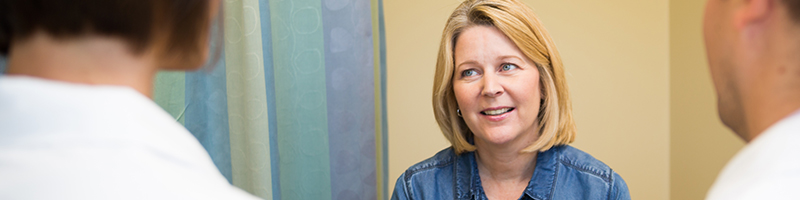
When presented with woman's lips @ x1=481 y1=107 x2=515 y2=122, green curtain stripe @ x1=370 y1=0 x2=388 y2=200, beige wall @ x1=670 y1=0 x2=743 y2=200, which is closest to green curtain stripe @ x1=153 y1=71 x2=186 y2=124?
green curtain stripe @ x1=370 y1=0 x2=388 y2=200

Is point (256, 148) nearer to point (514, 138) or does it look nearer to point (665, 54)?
point (514, 138)

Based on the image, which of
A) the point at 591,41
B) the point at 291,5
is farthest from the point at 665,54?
the point at 291,5

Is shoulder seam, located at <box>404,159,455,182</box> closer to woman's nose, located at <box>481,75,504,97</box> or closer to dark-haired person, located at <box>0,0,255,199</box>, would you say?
woman's nose, located at <box>481,75,504,97</box>

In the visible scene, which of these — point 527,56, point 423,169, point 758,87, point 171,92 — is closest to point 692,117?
point 527,56

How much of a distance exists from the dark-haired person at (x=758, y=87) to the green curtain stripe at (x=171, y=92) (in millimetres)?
1098

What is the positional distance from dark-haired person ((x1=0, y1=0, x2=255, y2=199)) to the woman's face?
2.71 ft

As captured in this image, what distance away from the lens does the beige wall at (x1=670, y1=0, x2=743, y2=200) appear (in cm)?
168

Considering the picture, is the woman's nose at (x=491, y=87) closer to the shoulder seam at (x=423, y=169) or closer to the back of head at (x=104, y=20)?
the shoulder seam at (x=423, y=169)

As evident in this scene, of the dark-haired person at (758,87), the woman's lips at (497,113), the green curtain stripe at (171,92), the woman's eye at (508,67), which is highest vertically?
the dark-haired person at (758,87)

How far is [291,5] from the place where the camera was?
1.30 m

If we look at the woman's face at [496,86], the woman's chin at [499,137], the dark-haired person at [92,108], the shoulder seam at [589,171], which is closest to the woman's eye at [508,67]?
the woman's face at [496,86]

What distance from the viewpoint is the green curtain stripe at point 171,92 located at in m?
1.22

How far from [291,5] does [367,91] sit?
30 cm

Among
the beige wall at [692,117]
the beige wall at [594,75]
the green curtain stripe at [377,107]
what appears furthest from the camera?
the beige wall at [594,75]
